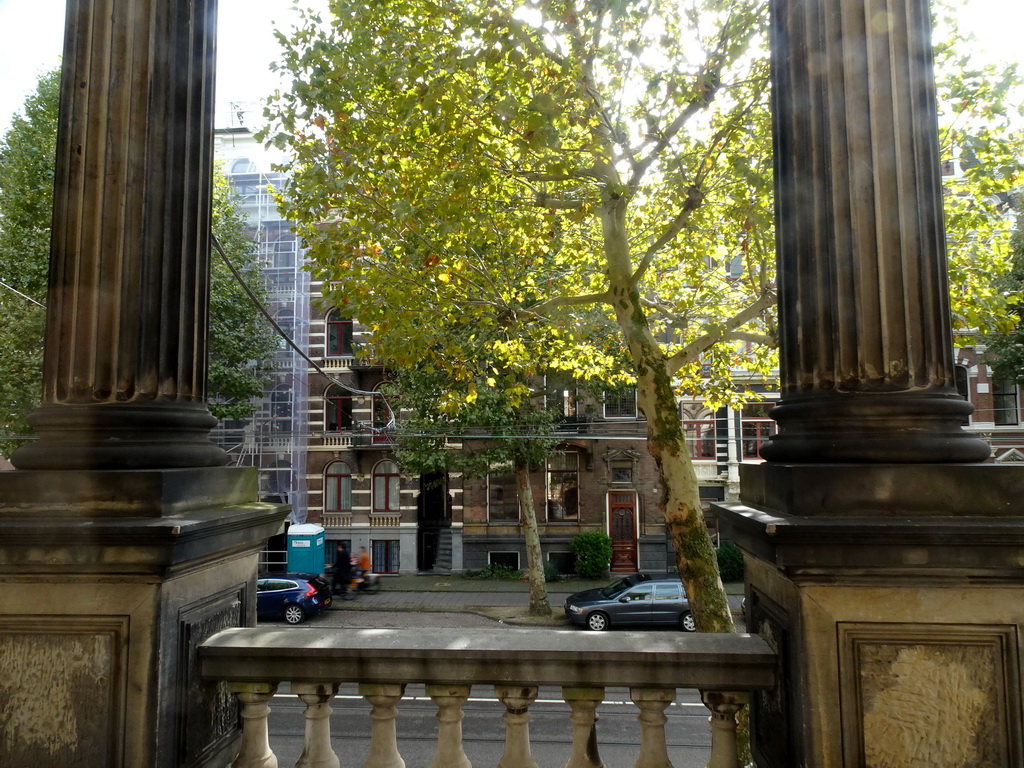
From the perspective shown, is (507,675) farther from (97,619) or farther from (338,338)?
A: (338,338)

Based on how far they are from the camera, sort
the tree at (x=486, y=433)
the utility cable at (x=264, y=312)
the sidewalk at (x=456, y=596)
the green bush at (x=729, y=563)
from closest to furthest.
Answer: the utility cable at (x=264, y=312), the tree at (x=486, y=433), the sidewalk at (x=456, y=596), the green bush at (x=729, y=563)

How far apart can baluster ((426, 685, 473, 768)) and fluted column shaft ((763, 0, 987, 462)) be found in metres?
1.63

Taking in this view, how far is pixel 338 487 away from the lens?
27.0 metres

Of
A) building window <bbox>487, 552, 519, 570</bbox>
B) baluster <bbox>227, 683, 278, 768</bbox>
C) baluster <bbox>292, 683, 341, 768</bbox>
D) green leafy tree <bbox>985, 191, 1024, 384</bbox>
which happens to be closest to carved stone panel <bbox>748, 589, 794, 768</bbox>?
baluster <bbox>292, 683, 341, 768</bbox>

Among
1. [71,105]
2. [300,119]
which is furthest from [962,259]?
[71,105]

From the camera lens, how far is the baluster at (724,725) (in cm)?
257

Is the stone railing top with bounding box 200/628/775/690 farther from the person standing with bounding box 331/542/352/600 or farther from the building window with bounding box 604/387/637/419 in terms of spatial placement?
the building window with bounding box 604/387/637/419

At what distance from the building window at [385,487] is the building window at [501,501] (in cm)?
367

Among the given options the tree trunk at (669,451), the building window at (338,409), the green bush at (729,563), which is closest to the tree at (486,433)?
the building window at (338,409)

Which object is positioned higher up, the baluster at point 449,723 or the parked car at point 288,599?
the baluster at point 449,723

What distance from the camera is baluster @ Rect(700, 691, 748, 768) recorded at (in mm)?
2570

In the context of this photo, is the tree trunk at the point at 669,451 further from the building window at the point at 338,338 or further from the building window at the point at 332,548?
the building window at the point at 332,548

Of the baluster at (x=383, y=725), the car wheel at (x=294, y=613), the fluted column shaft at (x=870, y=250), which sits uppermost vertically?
the fluted column shaft at (x=870, y=250)

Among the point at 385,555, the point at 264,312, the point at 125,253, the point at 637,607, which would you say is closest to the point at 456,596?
Answer: the point at 385,555
